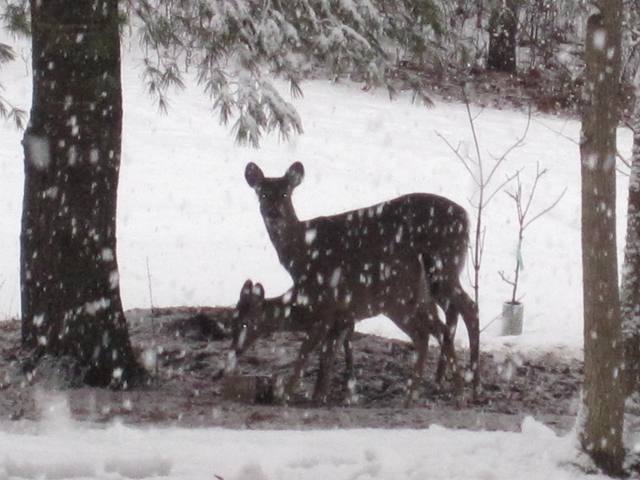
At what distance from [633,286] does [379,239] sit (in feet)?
8.59

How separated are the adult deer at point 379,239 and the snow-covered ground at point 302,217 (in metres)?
2.12

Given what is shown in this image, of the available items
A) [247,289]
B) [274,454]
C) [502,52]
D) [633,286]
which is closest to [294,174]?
[247,289]

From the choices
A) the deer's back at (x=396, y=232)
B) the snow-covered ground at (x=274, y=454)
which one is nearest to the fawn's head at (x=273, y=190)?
the deer's back at (x=396, y=232)

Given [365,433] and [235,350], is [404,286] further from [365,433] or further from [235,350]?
[365,433]

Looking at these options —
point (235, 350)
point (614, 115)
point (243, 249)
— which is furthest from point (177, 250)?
point (614, 115)

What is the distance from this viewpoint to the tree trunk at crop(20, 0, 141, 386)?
→ 7.70 metres

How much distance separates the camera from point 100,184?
7.89 meters

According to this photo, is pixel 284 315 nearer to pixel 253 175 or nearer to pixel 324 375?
pixel 324 375

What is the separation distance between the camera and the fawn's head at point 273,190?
8219 mm

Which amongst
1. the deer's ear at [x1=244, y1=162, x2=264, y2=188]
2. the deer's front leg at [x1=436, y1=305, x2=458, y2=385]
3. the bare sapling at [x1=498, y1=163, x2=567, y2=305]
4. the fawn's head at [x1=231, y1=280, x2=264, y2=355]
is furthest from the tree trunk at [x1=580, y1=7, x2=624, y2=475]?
the bare sapling at [x1=498, y1=163, x2=567, y2=305]

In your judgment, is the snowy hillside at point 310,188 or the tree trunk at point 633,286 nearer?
the tree trunk at point 633,286

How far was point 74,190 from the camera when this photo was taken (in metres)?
7.80

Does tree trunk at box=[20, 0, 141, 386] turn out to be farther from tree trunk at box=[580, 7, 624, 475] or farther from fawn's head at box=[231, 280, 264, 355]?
tree trunk at box=[580, 7, 624, 475]

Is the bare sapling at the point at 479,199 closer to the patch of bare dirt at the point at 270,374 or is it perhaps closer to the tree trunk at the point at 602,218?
the patch of bare dirt at the point at 270,374
